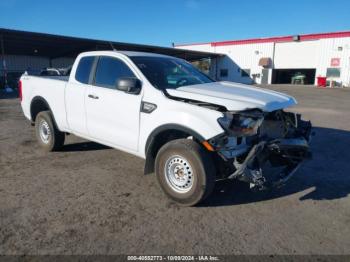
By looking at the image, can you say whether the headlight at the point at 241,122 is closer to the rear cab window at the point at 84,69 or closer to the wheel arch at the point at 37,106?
the rear cab window at the point at 84,69

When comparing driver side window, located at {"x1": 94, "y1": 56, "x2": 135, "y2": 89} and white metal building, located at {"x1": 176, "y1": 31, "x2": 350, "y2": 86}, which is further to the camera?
white metal building, located at {"x1": 176, "y1": 31, "x2": 350, "y2": 86}

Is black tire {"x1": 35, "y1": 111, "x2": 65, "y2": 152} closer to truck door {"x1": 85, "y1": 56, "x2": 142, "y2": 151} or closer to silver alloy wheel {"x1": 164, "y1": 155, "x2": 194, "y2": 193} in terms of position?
truck door {"x1": 85, "y1": 56, "x2": 142, "y2": 151}

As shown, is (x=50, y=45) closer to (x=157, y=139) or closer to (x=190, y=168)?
(x=157, y=139)

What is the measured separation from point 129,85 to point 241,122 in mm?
1569

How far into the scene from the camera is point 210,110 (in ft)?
11.1

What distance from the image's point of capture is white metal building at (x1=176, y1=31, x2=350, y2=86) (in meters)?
36.0

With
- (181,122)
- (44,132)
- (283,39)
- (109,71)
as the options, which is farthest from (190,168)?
(283,39)

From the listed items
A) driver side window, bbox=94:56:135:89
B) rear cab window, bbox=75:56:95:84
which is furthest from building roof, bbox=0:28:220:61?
driver side window, bbox=94:56:135:89

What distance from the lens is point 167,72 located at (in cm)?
459

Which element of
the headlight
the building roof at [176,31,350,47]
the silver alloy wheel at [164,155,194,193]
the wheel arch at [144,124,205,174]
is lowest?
the silver alloy wheel at [164,155,194,193]

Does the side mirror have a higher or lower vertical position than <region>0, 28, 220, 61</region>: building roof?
lower

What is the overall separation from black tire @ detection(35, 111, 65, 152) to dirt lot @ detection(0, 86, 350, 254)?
54 centimetres

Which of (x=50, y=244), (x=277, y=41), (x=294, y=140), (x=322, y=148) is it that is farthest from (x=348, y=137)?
(x=277, y=41)

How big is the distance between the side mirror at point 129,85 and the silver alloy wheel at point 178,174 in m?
1.11
